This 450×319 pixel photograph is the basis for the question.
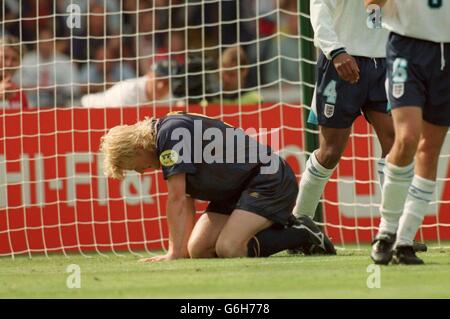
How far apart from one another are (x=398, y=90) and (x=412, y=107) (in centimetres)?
12

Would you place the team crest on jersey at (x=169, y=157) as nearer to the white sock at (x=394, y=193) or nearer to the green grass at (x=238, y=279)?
the green grass at (x=238, y=279)

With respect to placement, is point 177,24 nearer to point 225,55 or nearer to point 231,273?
Answer: point 225,55

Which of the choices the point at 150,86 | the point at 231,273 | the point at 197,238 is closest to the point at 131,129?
the point at 197,238

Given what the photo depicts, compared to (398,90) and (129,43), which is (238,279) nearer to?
(398,90)

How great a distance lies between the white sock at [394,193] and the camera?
600 cm

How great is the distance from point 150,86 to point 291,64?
2265 millimetres

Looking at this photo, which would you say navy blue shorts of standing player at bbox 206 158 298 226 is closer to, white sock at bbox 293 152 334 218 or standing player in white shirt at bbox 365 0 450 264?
white sock at bbox 293 152 334 218

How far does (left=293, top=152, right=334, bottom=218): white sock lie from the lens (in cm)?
750

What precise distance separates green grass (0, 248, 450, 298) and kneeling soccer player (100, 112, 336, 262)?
0.22 metres

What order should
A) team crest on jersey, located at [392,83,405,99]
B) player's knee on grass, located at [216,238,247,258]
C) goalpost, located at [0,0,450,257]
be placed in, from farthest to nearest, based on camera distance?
goalpost, located at [0,0,450,257], player's knee on grass, located at [216,238,247,258], team crest on jersey, located at [392,83,405,99]

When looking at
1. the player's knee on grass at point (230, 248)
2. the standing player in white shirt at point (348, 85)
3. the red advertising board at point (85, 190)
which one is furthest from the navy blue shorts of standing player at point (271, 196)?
the red advertising board at point (85, 190)

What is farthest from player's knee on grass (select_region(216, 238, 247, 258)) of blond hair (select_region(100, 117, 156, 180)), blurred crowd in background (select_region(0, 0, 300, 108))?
blurred crowd in background (select_region(0, 0, 300, 108))

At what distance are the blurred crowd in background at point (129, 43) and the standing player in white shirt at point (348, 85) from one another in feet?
9.09

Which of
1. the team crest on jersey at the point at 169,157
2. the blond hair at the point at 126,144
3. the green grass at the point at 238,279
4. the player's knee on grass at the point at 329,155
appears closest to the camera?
the green grass at the point at 238,279
